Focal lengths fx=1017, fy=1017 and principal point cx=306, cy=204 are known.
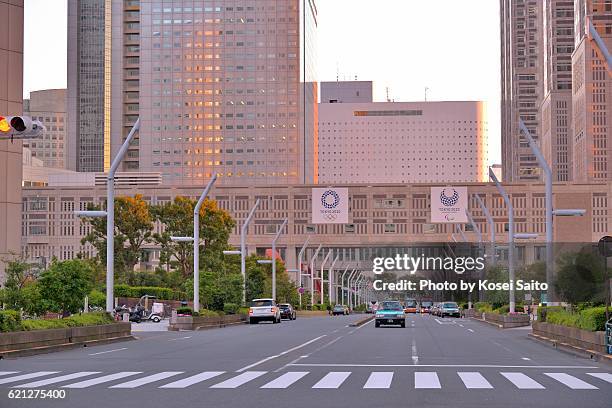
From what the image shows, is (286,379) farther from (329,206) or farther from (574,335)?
(329,206)

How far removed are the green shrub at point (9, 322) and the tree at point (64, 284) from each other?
256 inches

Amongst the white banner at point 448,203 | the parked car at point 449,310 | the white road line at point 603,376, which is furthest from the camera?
the white banner at point 448,203

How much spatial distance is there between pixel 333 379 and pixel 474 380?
2847 millimetres

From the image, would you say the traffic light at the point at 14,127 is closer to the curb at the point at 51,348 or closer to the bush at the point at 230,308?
the curb at the point at 51,348

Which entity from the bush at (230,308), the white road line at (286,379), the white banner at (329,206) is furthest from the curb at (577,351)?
the white banner at (329,206)

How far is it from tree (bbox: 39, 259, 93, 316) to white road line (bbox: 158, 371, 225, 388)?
51.9 feet

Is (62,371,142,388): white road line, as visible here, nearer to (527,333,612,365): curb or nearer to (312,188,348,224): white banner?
(527,333,612,365): curb

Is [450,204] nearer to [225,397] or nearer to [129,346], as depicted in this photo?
[129,346]

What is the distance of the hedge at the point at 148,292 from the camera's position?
292ft

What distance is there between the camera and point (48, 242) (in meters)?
170

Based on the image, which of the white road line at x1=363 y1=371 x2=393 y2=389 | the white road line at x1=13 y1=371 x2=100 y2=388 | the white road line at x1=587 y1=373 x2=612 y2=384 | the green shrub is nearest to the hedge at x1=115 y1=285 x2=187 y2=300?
the green shrub

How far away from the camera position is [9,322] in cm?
2919

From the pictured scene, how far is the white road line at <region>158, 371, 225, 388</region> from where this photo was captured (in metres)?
19.0

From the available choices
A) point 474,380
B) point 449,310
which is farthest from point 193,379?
point 449,310
